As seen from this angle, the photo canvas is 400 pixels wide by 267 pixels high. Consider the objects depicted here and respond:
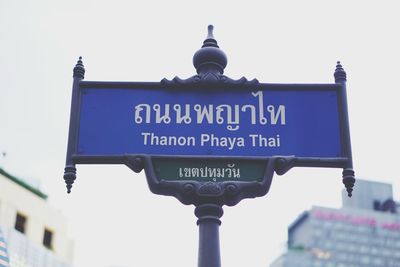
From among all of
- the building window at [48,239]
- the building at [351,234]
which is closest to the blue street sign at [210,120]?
the building window at [48,239]

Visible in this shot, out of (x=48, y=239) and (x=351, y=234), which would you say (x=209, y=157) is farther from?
(x=351, y=234)

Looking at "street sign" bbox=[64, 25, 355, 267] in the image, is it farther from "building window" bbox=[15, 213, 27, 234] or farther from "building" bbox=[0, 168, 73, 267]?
"building window" bbox=[15, 213, 27, 234]

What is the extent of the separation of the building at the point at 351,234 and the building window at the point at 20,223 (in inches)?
3376

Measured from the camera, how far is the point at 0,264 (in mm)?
12359

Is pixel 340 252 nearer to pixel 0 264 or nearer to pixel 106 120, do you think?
pixel 0 264

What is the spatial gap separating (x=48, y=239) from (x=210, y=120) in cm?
4598

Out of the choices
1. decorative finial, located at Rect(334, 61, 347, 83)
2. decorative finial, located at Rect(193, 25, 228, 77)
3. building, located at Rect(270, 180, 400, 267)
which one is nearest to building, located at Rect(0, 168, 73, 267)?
decorative finial, located at Rect(193, 25, 228, 77)

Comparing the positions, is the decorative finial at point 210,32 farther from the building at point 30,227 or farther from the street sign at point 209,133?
the building at point 30,227

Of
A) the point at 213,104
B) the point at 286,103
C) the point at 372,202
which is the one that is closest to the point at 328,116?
the point at 286,103

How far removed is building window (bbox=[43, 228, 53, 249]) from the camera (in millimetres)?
47306

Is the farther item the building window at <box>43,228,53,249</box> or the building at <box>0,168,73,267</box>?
the building window at <box>43,228,53,249</box>

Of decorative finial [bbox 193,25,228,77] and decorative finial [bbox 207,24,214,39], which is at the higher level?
decorative finial [bbox 207,24,214,39]

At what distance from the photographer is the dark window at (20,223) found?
45.2 meters

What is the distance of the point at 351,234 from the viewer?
132 metres
